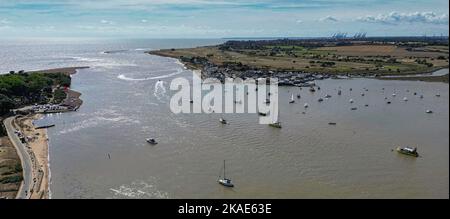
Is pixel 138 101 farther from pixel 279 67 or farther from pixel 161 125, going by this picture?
pixel 279 67

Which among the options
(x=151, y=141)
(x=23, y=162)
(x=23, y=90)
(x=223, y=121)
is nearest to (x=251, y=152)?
(x=151, y=141)

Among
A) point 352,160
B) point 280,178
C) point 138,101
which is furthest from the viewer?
point 138,101

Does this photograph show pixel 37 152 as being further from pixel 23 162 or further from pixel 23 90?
pixel 23 90

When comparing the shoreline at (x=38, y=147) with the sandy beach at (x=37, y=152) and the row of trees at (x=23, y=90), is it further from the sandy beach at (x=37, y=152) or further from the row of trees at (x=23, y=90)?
the row of trees at (x=23, y=90)

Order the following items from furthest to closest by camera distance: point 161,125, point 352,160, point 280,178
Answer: point 161,125 → point 352,160 → point 280,178

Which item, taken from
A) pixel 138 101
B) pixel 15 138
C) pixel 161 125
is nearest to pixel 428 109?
pixel 161 125
